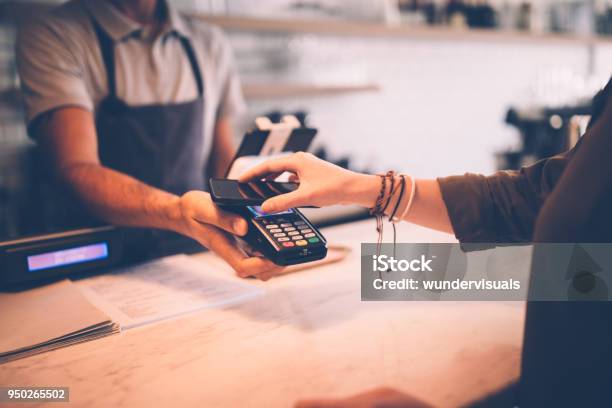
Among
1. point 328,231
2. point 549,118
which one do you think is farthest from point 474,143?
point 328,231

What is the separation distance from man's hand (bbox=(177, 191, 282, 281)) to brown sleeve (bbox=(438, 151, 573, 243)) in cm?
35

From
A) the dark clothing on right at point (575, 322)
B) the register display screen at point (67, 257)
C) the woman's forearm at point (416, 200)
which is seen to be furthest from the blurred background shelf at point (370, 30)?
the dark clothing on right at point (575, 322)

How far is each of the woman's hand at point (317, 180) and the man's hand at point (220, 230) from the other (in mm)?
85

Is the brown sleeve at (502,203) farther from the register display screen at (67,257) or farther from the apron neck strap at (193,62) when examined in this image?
the apron neck strap at (193,62)

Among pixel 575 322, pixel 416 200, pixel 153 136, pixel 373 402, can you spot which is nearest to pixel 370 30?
pixel 153 136

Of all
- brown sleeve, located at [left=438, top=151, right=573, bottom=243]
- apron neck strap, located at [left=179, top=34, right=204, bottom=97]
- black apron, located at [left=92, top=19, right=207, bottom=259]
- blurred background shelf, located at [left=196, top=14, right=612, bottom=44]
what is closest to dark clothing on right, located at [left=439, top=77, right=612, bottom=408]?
brown sleeve, located at [left=438, top=151, right=573, bottom=243]

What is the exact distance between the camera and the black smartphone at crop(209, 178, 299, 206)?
Result: 85cm

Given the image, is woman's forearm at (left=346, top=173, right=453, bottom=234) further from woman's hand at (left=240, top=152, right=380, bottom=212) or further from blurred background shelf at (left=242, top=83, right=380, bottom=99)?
blurred background shelf at (left=242, top=83, right=380, bottom=99)

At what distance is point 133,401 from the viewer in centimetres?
59

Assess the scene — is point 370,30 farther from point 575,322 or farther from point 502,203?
point 575,322

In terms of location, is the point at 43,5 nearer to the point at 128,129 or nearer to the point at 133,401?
the point at 128,129

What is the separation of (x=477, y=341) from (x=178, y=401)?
1.38 feet

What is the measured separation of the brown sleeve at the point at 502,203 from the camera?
916 millimetres

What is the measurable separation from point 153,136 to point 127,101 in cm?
14
